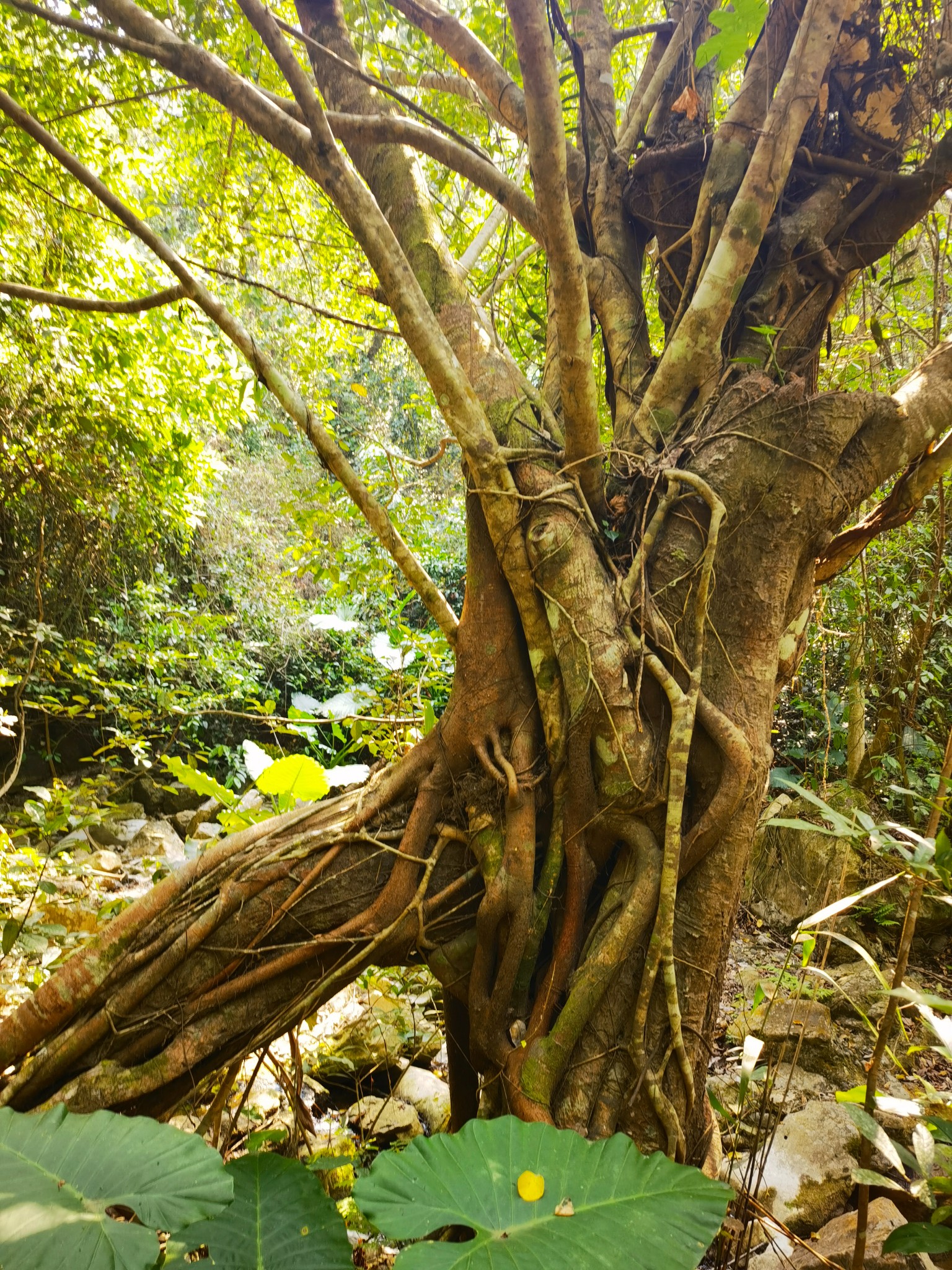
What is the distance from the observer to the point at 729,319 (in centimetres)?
228

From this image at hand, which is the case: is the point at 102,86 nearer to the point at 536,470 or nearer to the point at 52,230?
the point at 52,230

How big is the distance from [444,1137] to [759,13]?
7.26 ft

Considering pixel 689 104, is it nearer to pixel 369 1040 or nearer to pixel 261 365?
pixel 261 365

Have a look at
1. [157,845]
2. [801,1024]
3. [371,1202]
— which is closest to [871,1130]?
[371,1202]

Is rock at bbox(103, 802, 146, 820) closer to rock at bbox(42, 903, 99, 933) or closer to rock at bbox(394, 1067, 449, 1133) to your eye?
rock at bbox(42, 903, 99, 933)

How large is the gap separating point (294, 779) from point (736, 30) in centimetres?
239

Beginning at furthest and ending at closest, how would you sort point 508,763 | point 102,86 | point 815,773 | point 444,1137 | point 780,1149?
1. point 815,773
2. point 102,86
3. point 780,1149
4. point 508,763
5. point 444,1137

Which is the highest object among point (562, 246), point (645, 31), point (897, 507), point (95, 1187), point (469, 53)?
point (645, 31)

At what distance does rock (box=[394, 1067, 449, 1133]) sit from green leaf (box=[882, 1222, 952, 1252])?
1.67m

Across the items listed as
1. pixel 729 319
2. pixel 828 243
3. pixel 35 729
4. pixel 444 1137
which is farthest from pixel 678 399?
pixel 35 729

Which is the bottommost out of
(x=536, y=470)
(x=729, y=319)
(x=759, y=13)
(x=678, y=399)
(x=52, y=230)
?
(x=536, y=470)

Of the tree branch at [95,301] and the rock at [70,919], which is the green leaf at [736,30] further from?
the rock at [70,919]

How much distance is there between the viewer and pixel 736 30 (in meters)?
1.32

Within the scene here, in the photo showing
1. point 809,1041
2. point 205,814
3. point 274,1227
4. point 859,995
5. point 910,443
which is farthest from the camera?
point 205,814
